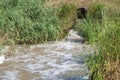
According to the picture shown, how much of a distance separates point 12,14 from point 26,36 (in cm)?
79

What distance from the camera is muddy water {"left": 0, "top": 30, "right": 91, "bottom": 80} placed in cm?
841

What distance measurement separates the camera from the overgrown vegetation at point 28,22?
10.9 m

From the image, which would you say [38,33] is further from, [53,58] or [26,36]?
[53,58]

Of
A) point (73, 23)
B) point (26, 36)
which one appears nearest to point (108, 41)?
point (26, 36)

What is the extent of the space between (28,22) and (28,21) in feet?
0.13

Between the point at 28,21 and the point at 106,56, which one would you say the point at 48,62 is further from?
the point at 106,56

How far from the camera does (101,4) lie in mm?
12906

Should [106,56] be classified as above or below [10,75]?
above

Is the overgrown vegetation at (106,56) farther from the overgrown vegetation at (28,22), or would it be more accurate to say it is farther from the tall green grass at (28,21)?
the tall green grass at (28,21)

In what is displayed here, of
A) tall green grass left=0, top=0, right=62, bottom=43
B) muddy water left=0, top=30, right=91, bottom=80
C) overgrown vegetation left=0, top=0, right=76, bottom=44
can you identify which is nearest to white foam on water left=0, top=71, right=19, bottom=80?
muddy water left=0, top=30, right=91, bottom=80

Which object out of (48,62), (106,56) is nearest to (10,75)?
(48,62)

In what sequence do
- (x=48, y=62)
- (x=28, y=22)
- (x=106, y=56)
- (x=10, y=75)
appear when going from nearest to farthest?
(x=106, y=56) → (x=10, y=75) → (x=48, y=62) → (x=28, y=22)

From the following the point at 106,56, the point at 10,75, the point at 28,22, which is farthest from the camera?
the point at 28,22

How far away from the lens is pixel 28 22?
11.2m
